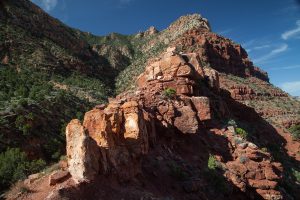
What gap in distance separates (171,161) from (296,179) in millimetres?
15116

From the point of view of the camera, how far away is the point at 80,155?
12211mm

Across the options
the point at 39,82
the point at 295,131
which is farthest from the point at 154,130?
the point at 39,82

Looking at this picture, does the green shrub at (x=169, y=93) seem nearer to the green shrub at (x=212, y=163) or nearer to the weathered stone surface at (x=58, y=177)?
the green shrub at (x=212, y=163)

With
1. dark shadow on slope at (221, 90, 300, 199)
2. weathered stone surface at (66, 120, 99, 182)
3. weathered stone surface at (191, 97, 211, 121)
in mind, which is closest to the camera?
weathered stone surface at (66, 120, 99, 182)

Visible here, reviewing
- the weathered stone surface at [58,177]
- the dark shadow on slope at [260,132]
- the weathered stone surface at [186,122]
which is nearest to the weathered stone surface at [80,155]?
the weathered stone surface at [58,177]

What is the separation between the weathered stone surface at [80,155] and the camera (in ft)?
39.8

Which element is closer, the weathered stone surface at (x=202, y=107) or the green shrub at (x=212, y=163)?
the green shrub at (x=212, y=163)

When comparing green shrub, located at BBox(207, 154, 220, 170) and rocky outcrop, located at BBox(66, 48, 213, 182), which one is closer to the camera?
rocky outcrop, located at BBox(66, 48, 213, 182)

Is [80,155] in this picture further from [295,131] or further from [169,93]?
[295,131]

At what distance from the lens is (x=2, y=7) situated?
90.8 metres

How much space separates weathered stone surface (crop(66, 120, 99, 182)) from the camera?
39.8ft

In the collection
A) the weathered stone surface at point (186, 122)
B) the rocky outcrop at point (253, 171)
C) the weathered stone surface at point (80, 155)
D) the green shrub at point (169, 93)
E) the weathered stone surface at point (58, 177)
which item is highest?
the green shrub at point (169, 93)

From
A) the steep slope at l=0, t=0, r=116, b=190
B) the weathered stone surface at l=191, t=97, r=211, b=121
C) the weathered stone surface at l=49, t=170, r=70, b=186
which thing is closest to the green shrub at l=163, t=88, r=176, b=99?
the weathered stone surface at l=191, t=97, r=211, b=121

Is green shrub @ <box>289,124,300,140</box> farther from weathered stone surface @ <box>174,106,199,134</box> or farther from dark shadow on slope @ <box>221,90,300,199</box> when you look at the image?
weathered stone surface @ <box>174,106,199,134</box>
